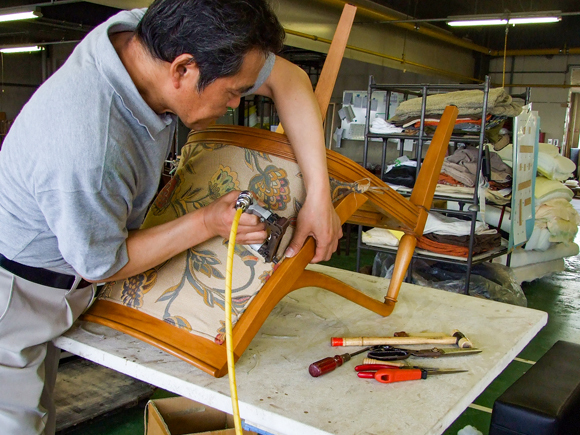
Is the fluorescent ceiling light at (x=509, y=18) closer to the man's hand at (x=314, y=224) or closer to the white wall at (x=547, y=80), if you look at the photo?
the white wall at (x=547, y=80)

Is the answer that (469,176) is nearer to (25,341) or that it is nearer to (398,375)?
(398,375)

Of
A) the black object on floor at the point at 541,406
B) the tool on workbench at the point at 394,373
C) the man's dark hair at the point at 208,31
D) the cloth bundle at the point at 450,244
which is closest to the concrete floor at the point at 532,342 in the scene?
the cloth bundle at the point at 450,244

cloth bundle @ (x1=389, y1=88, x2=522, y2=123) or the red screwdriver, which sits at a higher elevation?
cloth bundle @ (x1=389, y1=88, x2=522, y2=123)

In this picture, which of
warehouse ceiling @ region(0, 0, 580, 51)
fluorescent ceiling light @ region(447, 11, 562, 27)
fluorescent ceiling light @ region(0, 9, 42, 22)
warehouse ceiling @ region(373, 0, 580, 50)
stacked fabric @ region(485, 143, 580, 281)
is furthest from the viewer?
warehouse ceiling @ region(373, 0, 580, 50)

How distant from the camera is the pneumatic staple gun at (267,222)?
0.90 meters

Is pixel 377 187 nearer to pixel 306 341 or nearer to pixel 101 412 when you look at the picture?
pixel 306 341

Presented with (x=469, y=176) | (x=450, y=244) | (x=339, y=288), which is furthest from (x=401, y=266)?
(x=469, y=176)

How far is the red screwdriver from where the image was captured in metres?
1.03

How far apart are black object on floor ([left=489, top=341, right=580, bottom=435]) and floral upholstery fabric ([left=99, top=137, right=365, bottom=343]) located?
631 millimetres

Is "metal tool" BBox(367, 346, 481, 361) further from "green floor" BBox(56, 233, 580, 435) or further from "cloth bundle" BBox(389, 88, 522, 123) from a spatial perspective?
"cloth bundle" BBox(389, 88, 522, 123)

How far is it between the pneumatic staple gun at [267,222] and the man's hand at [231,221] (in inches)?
Answer: 0.5

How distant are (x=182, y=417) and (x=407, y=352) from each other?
0.87 meters

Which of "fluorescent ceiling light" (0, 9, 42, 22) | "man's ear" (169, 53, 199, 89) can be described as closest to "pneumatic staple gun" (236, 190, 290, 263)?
"man's ear" (169, 53, 199, 89)

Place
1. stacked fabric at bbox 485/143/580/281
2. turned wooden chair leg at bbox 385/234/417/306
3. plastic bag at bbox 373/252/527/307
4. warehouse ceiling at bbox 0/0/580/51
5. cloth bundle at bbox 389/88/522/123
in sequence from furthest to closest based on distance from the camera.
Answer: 1. warehouse ceiling at bbox 0/0/580/51
2. stacked fabric at bbox 485/143/580/281
3. plastic bag at bbox 373/252/527/307
4. cloth bundle at bbox 389/88/522/123
5. turned wooden chair leg at bbox 385/234/417/306
